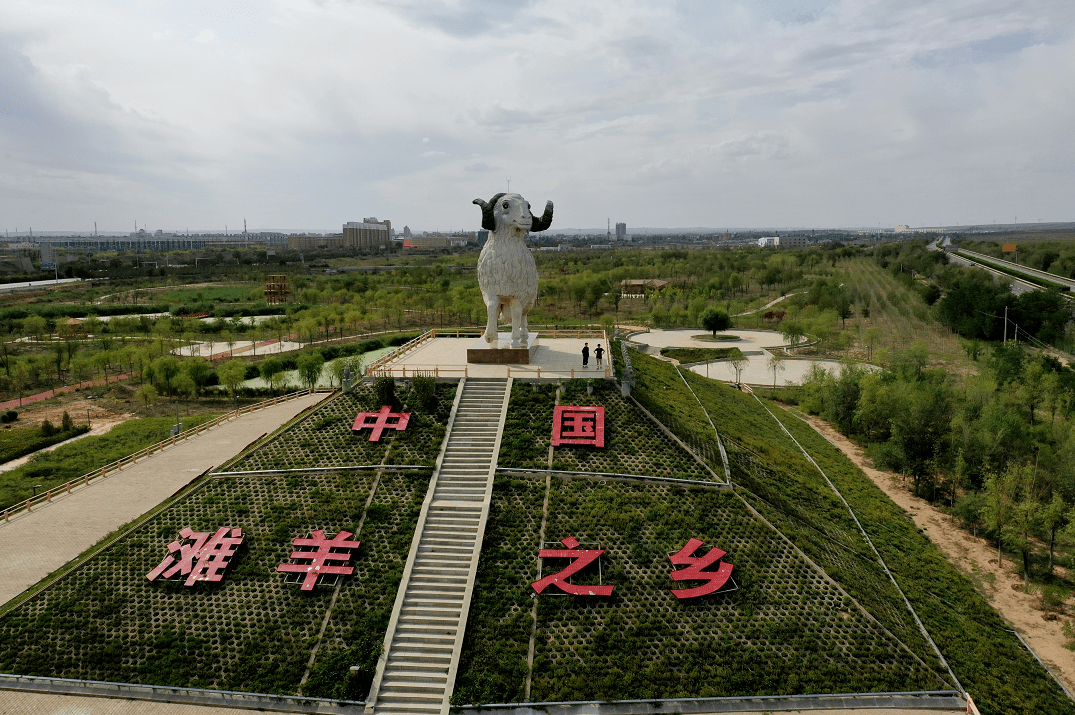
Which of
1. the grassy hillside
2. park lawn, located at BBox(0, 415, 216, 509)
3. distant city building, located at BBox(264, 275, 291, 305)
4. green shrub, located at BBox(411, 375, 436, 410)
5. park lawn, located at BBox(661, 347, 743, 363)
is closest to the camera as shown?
the grassy hillside

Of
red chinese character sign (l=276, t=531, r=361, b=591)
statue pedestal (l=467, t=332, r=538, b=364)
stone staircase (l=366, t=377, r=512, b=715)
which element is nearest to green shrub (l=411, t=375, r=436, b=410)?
stone staircase (l=366, t=377, r=512, b=715)

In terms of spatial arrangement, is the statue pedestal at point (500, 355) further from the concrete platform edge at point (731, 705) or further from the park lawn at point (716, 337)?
the park lawn at point (716, 337)

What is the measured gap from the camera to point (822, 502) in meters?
24.5

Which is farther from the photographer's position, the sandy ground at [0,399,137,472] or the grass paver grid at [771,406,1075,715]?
the sandy ground at [0,399,137,472]

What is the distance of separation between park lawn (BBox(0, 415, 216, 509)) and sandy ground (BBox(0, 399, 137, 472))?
5.46 ft

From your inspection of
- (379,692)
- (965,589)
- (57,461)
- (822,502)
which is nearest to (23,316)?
(57,461)

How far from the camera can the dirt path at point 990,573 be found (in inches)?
728

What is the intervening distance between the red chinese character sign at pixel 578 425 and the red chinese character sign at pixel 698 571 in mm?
5098

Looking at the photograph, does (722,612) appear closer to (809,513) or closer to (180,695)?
(809,513)

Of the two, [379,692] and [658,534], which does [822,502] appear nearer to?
[658,534]

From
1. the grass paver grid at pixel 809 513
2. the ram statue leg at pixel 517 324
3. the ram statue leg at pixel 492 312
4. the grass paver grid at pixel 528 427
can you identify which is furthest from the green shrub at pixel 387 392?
the grass paver grid at pixel 809 513

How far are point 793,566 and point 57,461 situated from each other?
34583mm

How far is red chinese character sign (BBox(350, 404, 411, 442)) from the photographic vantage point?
23.1 meters

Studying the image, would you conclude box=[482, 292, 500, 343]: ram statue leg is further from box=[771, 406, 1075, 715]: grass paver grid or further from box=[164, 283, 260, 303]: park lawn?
box=[164, 283, 260, 303]: park lawn
